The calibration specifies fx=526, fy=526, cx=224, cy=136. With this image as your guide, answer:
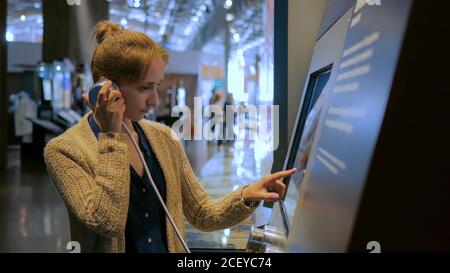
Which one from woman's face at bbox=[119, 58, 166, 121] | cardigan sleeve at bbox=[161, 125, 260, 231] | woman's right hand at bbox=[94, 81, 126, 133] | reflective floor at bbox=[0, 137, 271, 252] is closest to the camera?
woman's right hand at bbox=[94, 81, 126, 133]

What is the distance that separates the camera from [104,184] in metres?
1.04

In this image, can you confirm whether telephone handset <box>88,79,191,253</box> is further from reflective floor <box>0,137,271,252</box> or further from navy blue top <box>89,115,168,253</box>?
reflective floor <box>0,137,271,252</box>

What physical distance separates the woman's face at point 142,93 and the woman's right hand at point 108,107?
0.34 feet

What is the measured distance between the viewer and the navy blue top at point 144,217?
A: 1163mm

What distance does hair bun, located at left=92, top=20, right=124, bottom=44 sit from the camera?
117 cm

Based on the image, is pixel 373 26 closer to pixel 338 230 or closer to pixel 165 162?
pixel 338 230

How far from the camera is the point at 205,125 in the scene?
1.55 meters

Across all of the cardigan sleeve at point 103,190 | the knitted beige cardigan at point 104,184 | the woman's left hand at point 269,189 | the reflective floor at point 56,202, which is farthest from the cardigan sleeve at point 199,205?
the reflective floor at point 56,202

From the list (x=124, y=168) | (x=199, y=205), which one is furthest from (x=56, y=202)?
(x=124, y=168)

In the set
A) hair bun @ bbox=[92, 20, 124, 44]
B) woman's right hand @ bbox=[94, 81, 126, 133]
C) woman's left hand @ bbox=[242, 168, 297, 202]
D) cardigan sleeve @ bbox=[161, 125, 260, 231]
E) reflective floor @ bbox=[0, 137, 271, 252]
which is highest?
hair bun @ bbox=[92, 20, 124, 44]

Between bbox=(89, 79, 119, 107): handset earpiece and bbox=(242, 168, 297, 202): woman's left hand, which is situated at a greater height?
bbox=(89, 79, 119, 107): handset earpiece

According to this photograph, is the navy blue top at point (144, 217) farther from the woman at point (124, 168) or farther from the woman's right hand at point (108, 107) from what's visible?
the woman's right hand at point (108, 107)

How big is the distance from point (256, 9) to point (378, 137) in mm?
8253

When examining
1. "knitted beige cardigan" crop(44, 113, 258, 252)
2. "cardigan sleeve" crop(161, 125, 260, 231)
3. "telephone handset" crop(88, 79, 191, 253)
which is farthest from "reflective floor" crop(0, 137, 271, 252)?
"telephone handset" crop(88, 79, 191, 253)
